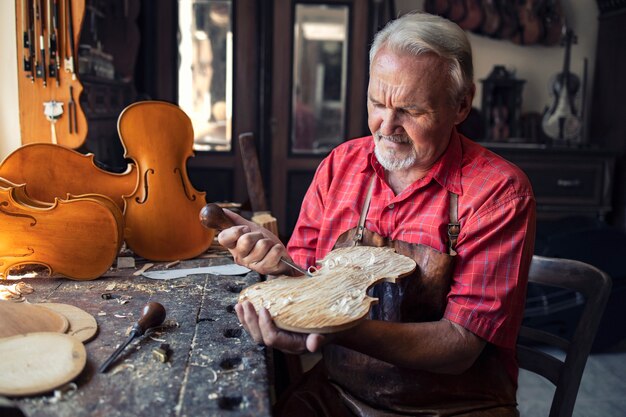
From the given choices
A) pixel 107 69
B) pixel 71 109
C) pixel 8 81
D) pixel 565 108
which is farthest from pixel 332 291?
pixel 565 108

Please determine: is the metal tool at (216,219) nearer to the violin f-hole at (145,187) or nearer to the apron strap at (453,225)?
the apron strap at (453,225)

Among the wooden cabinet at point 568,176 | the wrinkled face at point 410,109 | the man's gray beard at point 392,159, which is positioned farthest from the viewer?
the wooden cabinet at point 568,176

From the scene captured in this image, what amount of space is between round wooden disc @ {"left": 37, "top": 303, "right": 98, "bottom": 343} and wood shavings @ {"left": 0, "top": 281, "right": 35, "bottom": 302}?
18 cm

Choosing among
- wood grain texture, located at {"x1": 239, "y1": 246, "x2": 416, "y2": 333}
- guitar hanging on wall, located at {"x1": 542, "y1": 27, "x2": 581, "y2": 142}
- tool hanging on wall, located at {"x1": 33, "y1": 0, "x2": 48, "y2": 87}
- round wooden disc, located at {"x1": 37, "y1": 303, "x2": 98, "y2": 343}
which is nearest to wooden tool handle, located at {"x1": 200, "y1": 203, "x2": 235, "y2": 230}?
wood grain texture, located at {"x1": 239, "y1": 246, "x2": 416, "y2": 333}

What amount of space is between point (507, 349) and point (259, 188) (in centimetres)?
171

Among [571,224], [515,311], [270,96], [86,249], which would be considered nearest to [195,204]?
[86,249]

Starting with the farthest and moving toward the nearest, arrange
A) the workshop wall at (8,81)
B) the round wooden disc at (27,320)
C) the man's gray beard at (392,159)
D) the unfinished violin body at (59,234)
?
1. the workshop wall at (8,81)
2. the unfinished violin body at (59,234)
3. the man's gray beard at (392,159)
4. the round wooden disc at (27,320)

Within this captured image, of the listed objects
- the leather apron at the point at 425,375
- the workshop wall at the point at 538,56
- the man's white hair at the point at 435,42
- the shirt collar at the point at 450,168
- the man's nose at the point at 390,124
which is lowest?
the leather apron at the point at 425,375

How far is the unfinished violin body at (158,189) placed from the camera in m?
2.00

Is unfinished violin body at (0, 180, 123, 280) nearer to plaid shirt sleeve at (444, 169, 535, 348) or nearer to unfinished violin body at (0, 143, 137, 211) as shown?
unfinished violin body at (0, 143, 137, 211)

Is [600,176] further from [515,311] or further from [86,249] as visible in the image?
[86,249]

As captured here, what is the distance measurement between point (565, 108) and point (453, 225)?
13.2 feet

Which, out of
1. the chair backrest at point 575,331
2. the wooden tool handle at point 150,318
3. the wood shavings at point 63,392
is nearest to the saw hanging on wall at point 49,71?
the wooden tool handle at point 150,318

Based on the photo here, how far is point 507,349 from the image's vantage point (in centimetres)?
159
